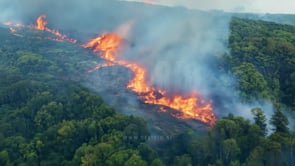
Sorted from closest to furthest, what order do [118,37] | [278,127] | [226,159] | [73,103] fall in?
[226,159] < [278,127] < [73,103] < [118,37]

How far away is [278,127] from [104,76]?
46274 mm

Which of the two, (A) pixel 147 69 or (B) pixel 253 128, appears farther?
(A) pixel 147 69

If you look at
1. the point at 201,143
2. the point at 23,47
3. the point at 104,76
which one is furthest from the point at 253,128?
the point at 23,47

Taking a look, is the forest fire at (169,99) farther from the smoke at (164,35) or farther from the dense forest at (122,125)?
the dense forest at (122,125)

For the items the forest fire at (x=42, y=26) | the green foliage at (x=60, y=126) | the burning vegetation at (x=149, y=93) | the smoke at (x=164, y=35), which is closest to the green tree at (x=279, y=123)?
the smoke at (x=164, y=35)

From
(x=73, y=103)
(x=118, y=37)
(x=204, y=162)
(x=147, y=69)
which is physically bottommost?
(x=204, y=162)

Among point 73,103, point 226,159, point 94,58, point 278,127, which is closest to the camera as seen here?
point 226,159

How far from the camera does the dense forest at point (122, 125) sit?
55781 mm

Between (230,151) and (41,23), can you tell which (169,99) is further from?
(41,23)

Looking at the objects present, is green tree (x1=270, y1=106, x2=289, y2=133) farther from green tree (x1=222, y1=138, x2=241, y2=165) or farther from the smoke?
the smoke

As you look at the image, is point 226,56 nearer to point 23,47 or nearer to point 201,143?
point 201,143

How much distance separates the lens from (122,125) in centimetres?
6262

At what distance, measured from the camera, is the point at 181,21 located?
119812mm

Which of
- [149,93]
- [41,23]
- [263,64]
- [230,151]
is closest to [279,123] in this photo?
[230,151]
